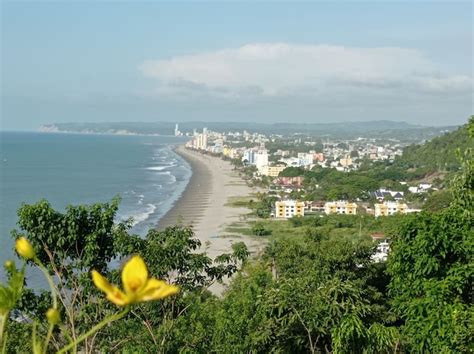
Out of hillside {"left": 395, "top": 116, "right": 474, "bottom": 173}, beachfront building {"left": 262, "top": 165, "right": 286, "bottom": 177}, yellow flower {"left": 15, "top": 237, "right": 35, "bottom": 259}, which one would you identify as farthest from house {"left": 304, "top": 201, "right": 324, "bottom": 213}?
yellow flower {"left": 15, "top": 237, "right": 35, "bottom": 259}

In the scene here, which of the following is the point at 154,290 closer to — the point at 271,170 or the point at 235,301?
the point at 235,301

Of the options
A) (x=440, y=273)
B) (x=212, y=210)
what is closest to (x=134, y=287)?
(x=440, y=273)

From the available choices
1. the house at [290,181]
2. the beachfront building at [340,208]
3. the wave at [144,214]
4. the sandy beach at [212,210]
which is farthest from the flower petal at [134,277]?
the house at [290,181]

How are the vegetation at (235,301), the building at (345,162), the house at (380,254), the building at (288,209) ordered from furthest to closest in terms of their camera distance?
1. the building at (345,162)
2. the building at (288,209)
3. the house at (380,254)
4. the vegetation at (235,301)

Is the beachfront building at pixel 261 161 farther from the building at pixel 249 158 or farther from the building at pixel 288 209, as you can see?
the building at pixel 288 209

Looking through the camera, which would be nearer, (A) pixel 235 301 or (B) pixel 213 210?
(A) pixel 235 301

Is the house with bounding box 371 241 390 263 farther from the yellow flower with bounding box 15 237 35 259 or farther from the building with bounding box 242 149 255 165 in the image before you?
the building with bounding box 242 149 255 165
